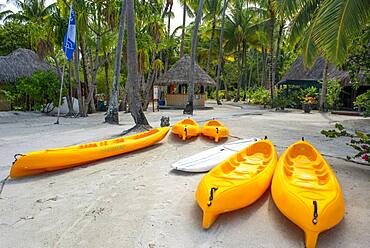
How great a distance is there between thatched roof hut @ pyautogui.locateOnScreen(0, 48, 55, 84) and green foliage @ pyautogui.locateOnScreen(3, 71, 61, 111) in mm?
789

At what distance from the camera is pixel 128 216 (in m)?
3.87

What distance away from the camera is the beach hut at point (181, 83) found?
22969mm

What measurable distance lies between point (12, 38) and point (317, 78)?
24570 mm

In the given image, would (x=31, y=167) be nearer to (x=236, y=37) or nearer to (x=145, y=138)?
(x=145, y=138)

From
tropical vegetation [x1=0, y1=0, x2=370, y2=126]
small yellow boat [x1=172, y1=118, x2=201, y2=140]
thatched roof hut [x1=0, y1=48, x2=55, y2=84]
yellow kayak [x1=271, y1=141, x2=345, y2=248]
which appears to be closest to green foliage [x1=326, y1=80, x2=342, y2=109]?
tropical vegetation [x1=0, y1=0, x2=370, y2=126]

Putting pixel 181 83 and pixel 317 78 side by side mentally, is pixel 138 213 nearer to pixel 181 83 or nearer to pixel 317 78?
pixel 181 83

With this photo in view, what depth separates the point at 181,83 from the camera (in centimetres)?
2273

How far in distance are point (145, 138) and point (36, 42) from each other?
34.0ft

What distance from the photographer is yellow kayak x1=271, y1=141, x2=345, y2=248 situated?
2.96 m

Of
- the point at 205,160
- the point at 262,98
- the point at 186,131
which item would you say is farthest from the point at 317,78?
the point at 205,160

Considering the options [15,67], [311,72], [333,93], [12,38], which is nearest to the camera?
[15,67]

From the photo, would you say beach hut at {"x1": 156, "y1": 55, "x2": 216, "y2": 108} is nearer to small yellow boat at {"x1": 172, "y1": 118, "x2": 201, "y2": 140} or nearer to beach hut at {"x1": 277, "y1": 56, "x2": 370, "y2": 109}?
beach hut at {"x1": 277, "y1": 56, "x2": 370, "y2": 109}

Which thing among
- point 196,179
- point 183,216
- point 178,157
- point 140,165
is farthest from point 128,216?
point 178,157

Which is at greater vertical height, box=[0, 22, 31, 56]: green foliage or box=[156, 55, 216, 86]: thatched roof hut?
box=[0, 22, 31, 56]: green foliage
